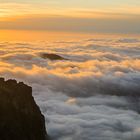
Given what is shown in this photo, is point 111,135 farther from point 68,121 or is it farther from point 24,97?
point 24,97

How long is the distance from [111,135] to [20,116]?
5411cm

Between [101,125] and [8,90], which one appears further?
[101,125]

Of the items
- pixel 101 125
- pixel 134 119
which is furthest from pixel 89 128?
pixel 134 119

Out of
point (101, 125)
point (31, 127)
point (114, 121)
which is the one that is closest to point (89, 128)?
point (101, 125)

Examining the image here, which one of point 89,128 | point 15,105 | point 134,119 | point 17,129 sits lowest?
point 17,129

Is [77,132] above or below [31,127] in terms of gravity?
above

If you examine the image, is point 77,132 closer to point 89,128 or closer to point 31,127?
point 89,128

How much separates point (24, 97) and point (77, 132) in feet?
159

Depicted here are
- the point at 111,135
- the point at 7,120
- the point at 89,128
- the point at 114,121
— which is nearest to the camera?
the point at 7,120

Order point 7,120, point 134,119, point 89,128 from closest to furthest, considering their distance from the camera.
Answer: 1. point 7,120
2. point 89,128
3. point 134,119

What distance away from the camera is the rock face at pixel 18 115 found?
10500 centimetres

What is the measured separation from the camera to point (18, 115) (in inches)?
4348

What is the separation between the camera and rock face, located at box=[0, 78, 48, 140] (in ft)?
Answer: 344

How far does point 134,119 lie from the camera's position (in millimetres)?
197625
